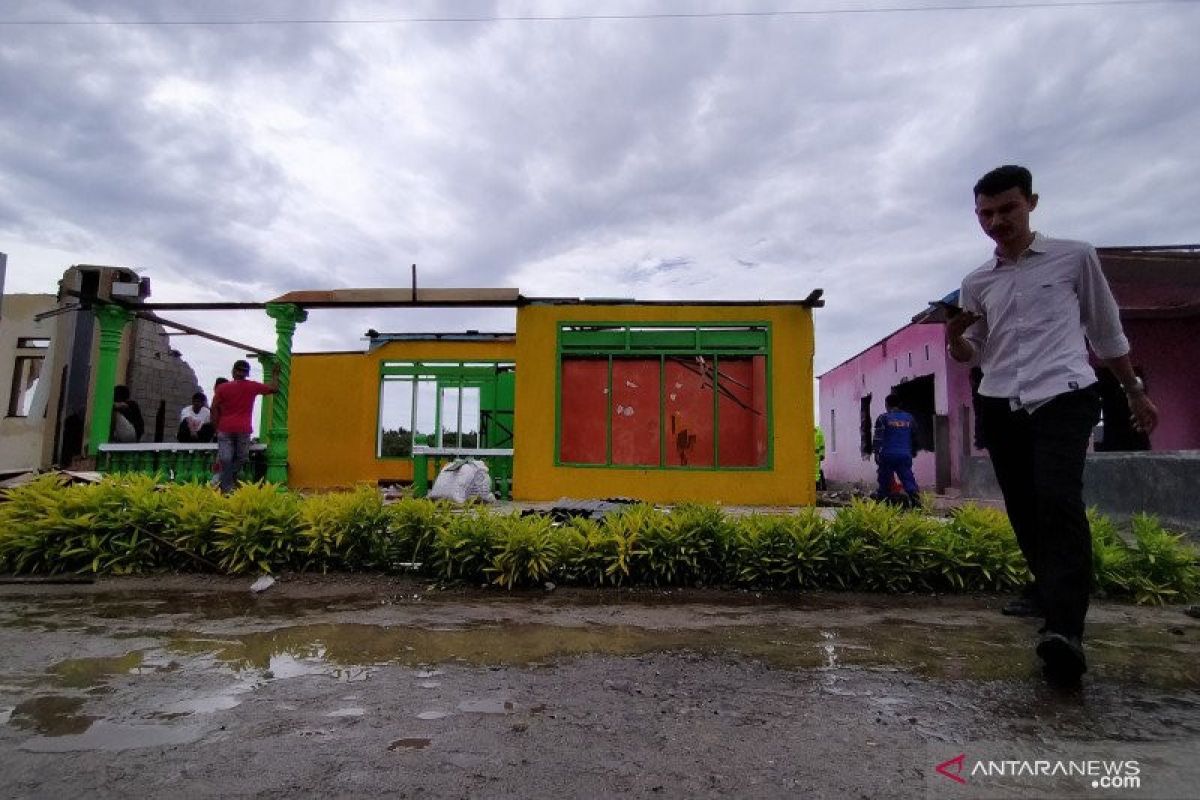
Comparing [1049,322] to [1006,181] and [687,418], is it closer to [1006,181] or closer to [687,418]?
[1006,181]

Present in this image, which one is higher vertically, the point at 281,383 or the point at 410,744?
the point at 281,383

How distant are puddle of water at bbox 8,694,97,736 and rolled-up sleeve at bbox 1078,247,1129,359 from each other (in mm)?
3323

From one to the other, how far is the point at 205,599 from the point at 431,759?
2514 millimetres

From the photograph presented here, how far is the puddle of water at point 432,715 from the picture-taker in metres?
1.71

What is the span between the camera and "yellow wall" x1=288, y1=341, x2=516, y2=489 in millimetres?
10648

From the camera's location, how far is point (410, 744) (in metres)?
1.55

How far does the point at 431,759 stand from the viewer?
1.47 meters

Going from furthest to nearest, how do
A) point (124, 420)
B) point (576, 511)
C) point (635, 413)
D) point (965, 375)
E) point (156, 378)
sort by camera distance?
point (156, 378) → point (965, 375) → point (635, 413) → point (124, 420) → point (576, 511)

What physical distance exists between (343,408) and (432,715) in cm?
989

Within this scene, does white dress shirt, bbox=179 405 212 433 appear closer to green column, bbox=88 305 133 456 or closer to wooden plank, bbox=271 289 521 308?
green column, bbox=88 305 133 456

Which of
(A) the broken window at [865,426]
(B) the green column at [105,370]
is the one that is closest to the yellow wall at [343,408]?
(B) the green column at [105,370]

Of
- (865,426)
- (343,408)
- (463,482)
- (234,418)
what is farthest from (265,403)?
(865,426)

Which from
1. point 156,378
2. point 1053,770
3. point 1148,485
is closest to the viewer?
point 1053,770

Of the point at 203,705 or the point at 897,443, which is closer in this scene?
the point at 203,705
